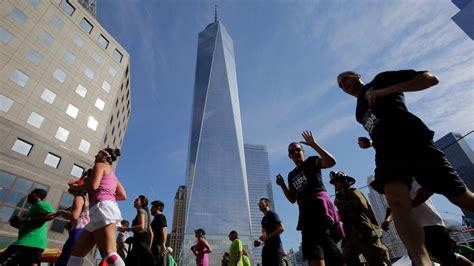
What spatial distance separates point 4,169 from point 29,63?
9905mm

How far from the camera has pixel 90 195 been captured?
2.59 m

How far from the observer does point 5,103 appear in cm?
1941

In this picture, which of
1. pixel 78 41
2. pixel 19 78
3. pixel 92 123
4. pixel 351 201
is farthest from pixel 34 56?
pixel 351 201

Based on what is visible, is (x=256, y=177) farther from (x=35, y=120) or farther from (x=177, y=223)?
(x=35, y=120)

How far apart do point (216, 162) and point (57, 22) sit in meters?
81.4

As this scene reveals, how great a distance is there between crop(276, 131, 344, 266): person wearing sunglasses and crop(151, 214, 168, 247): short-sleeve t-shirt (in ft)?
9.91

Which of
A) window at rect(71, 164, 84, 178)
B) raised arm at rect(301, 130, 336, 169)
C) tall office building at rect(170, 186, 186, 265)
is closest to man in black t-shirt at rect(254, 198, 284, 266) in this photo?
raised arm at rect(301, 130, 336, 169)

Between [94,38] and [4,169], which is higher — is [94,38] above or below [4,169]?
above

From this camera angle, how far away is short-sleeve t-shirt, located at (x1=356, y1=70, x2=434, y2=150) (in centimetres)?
175

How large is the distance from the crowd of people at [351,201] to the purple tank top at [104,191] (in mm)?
→ 11

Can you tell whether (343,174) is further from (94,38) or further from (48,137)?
(94,38)

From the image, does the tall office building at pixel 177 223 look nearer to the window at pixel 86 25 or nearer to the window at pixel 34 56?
the window at pixel 86 25

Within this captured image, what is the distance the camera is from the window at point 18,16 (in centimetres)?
2159

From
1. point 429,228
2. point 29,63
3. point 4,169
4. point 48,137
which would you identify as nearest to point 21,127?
point 48,137
